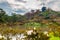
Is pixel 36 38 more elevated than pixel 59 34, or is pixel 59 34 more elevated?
pixel 36 38

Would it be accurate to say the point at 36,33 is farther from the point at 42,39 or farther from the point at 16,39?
the point at 16,39

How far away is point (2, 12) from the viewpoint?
67.2 m

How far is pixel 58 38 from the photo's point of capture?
57.1 feet

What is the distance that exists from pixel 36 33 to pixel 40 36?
353mm

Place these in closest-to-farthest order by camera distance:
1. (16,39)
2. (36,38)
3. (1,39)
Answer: (1,39)
(36,38)
(16,39)

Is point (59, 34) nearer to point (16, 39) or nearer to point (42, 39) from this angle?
point (16, 39)

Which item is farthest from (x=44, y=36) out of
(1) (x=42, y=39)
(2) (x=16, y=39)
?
(2) (x=16, y=39)

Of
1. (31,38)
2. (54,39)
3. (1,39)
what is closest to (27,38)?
(31,38)

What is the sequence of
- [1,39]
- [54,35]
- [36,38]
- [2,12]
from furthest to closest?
[2,12] < [54,35] < [36,38] < [1,39]

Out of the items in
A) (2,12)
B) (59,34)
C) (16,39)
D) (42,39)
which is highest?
(42,39)

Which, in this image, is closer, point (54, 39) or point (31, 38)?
point (31, 38)

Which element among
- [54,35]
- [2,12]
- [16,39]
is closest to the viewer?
[16,39]

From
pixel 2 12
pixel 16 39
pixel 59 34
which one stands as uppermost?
pixel 16 39

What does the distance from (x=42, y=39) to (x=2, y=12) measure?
5710cm
